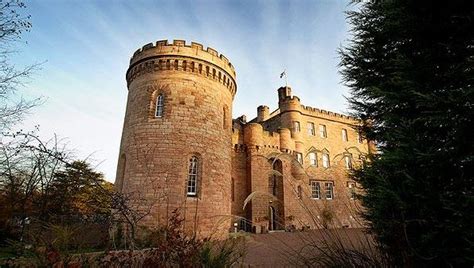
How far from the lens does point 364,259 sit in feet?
11.1

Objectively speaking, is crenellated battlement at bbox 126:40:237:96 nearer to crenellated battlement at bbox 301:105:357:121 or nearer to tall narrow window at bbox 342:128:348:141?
crenellated battlement at bbox 301:105:357:121

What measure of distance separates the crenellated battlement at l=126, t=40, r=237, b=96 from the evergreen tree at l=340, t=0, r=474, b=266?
10684 mm

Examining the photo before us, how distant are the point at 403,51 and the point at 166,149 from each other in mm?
10398

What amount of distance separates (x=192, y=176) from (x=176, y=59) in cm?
600

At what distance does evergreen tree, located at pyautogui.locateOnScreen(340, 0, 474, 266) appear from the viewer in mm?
3053

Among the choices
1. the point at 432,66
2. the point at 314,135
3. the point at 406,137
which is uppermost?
the point at 314,135

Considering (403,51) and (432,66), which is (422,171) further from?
(403,51)

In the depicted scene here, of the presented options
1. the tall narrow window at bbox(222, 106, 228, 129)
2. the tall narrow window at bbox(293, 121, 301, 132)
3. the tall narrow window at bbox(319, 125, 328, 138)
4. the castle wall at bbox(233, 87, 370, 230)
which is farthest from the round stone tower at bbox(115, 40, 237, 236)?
the tall narrow window at bbox(319, 125, 328, 138)

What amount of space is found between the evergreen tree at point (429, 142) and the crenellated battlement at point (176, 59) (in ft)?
35.1

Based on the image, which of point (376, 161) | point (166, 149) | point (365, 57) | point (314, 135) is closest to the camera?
point (376, 161)

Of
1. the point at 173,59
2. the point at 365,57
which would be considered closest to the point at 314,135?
the point at 173,59

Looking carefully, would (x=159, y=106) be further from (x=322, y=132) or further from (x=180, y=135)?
(x=322, y=132)

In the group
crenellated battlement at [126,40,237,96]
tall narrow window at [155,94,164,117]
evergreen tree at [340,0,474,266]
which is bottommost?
evergreen tree at [340,0,474,266]

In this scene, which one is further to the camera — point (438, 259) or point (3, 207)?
point (3, 207)
